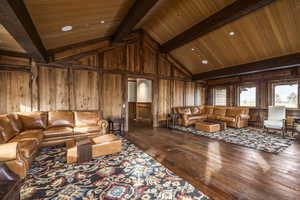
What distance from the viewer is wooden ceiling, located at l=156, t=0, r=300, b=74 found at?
3504mm

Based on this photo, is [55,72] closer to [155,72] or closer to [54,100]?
[54,100]

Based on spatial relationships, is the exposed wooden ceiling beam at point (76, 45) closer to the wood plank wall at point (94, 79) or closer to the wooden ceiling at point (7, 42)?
the wood plank wall at point (94, 79)

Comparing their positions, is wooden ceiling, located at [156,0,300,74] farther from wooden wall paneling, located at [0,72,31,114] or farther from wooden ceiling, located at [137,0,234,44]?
wooden wall paneling, located at [0,72,31,114]

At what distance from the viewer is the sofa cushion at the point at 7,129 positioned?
262 centimetres

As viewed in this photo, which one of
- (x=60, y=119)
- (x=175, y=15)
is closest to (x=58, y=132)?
(x=60, y=119)

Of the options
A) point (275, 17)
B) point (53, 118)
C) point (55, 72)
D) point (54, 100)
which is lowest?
point (53, 118)

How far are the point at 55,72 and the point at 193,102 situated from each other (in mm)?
6905

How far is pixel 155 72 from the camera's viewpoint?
20.8 ft

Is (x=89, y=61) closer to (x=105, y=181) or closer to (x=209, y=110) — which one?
(x=105, y=181)

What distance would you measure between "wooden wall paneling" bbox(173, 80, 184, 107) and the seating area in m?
0.06

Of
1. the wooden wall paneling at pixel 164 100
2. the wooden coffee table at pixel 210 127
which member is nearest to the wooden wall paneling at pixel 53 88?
the wooden wall paneling at pixel 164 100

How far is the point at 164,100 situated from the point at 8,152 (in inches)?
222

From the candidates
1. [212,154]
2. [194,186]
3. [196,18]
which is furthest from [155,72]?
[194,186]

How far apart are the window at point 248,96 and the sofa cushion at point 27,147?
341 inches
